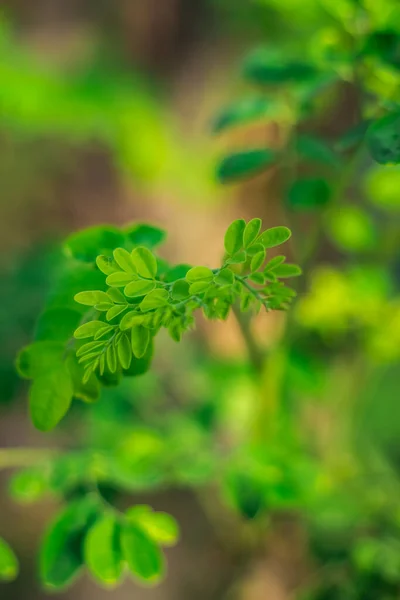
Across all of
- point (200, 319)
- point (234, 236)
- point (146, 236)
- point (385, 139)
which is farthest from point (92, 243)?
point (200, 319)

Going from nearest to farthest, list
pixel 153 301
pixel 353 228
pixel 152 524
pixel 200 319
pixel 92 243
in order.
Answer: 1. pixel 153 301
2. pixel 92 243
3. pixel 152 524
4. pixel 353 228
5. pixel 200 319

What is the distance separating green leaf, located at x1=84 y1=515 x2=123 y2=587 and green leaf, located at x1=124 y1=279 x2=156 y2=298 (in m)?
0.28

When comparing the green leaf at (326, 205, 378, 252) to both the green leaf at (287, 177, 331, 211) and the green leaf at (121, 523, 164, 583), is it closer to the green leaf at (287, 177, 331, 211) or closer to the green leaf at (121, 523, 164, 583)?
the green leaf at (287, 177, 331, 211)

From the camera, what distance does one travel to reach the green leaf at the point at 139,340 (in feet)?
1.39

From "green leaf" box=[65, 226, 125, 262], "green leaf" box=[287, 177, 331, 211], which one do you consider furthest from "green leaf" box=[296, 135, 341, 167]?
"green leaf" box=[65, 226, 125, 262]

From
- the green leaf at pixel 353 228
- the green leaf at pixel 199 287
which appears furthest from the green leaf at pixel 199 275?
the green leaf at pixel 353 228

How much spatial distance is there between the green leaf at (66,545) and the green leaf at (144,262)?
12.7 inches

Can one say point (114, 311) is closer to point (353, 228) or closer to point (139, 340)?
point (139, 340)

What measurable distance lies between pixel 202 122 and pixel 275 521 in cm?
185

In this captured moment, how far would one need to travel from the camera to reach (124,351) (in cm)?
43

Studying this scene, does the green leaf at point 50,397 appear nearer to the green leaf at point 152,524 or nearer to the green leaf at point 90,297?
the green leaf at point 90,297

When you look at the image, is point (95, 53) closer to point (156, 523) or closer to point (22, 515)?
point (22, 515)

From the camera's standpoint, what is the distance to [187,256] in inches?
82.4

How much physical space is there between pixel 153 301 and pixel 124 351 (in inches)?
1.9
